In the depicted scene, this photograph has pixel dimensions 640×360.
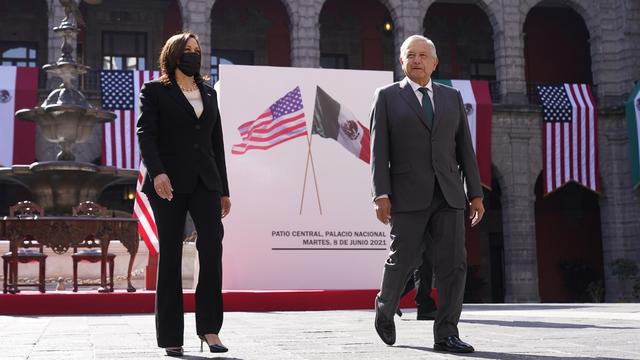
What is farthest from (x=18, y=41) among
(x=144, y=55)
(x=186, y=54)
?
(x=186, y=54)

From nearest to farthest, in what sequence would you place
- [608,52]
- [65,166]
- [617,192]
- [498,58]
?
[65,166]
[617,192]
[498,58]
[608,52]

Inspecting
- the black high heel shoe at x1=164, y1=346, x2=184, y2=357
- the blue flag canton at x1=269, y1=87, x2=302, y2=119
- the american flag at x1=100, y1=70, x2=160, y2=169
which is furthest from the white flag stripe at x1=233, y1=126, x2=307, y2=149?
the american flag at x1=100, y1=70, x2=160, y2=169

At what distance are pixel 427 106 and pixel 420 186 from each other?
0.47 meters

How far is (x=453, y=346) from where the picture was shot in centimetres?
429

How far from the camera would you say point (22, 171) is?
1081cm

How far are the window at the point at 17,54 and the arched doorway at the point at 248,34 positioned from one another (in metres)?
5.42

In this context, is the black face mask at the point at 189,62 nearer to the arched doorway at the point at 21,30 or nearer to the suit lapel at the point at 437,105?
the suit lapel at the point at 437,105

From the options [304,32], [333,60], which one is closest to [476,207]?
[304,32]

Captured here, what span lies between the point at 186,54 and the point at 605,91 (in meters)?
23.5

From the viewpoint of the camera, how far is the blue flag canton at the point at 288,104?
9727 millimetres

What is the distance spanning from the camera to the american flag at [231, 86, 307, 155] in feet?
31.5

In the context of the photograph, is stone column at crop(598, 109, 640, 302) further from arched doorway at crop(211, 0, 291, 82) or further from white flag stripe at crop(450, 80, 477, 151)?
arched doorway at crop(211, 0, 291, 82)

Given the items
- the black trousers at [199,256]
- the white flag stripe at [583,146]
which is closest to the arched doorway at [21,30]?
the white flag stripe at [583,146]

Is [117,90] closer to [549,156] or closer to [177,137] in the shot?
[549,156]
